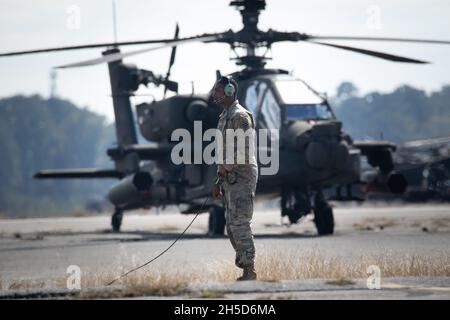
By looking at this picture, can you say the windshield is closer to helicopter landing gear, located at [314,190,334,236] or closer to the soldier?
helicopter landing gear, located at [314,190,334,236]

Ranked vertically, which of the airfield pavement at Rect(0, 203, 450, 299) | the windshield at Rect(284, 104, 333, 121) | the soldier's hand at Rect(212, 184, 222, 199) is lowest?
the airfield pavement at Rect(0, 203, 450, 299)

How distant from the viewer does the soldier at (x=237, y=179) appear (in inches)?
469

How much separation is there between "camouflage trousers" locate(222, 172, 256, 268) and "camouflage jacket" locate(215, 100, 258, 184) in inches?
3.9

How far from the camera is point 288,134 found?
22922 millimetres

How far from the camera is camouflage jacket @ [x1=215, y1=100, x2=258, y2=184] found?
1198cm

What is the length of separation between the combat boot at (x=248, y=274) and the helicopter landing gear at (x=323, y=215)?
11.7 meters

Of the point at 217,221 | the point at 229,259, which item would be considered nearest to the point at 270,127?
the point at 217,221

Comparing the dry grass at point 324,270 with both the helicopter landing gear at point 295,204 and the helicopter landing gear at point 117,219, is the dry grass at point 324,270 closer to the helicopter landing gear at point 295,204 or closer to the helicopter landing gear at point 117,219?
the helicopter landing gear at point 295,204

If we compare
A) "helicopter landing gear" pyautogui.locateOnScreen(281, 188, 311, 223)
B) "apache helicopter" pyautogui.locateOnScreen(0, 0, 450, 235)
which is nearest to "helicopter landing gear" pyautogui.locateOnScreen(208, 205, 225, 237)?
"apache helicopter" pyautogui.locateOnScreen(0, 0, 450, 235)

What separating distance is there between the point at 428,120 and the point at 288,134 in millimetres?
95064

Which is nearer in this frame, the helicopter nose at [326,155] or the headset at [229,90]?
the headset at [229,90]

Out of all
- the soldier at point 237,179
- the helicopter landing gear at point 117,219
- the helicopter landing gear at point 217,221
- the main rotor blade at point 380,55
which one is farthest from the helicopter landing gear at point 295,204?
the soldier at point 237,179

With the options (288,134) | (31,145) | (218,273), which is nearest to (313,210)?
(288,134)
